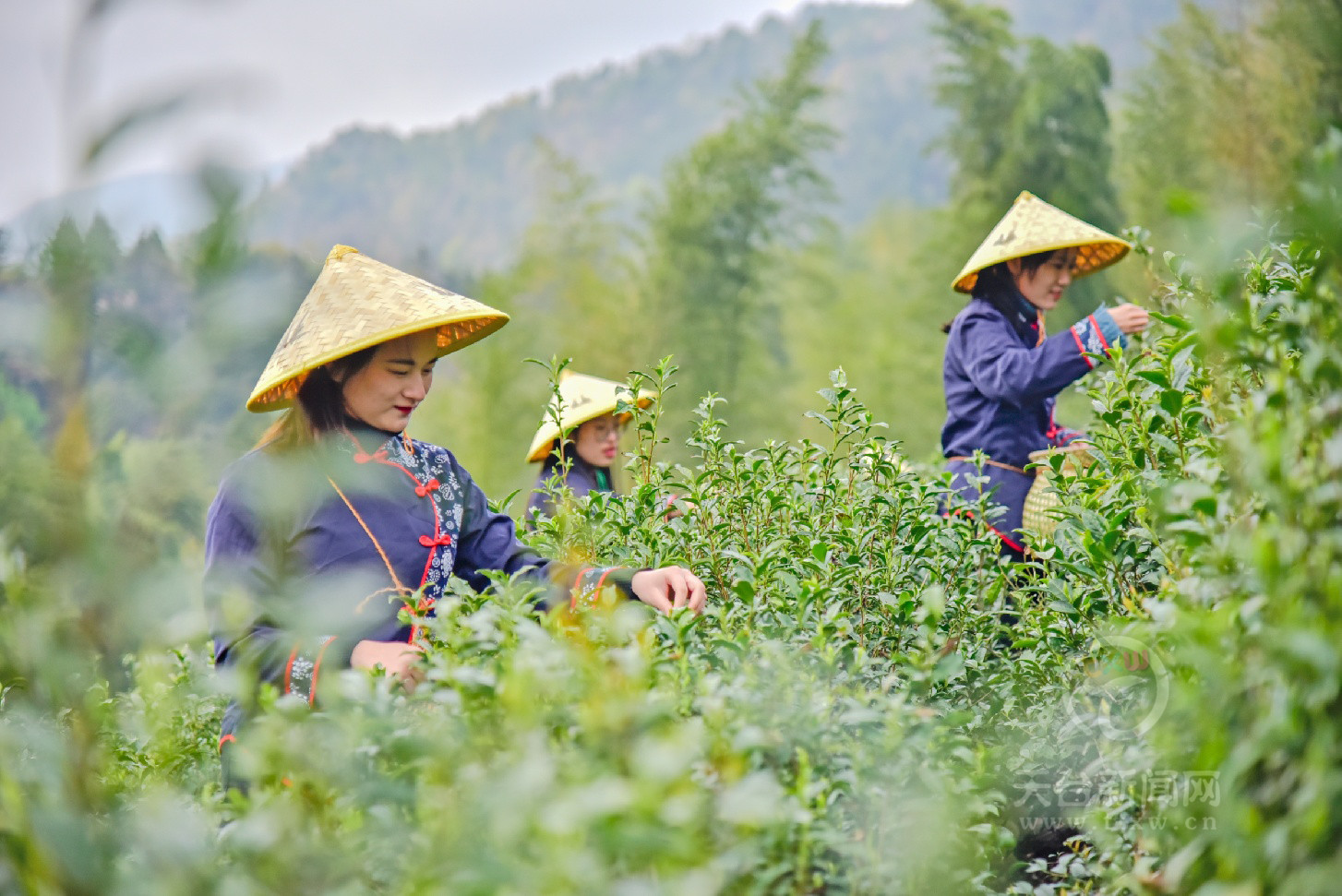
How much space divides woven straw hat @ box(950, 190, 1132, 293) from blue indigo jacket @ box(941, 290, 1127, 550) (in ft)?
0.52

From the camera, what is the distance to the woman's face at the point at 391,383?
2.24 m

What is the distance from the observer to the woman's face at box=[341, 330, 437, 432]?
7.36 ft

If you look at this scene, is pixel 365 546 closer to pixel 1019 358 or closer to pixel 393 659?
pixel 393 659

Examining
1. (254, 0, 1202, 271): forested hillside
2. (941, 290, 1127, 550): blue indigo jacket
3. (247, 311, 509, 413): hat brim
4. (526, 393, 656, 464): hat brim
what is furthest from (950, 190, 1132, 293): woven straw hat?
(254, 0, 1202, 271): forested hillside

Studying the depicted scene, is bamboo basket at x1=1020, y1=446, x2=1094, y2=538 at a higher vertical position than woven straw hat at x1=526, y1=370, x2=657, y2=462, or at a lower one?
higher

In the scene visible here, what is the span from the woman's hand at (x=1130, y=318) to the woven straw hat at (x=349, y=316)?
1.77m

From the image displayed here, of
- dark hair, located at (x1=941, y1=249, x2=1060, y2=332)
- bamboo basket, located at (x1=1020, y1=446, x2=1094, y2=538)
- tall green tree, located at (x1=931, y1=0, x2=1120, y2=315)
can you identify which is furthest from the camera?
tall green tree, located at (x1=931, y1=0, x2=1120, y2=315)

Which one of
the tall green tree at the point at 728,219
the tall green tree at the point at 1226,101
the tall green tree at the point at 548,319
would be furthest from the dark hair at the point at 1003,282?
the tall green tree at the point at 728,219

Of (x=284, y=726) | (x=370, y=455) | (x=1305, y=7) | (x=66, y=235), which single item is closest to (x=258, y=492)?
(x=284, y=726)

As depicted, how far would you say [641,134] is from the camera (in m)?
80.6

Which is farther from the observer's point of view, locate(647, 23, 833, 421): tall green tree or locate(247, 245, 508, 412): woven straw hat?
locate(647, 23, 833, 421): tall green tree

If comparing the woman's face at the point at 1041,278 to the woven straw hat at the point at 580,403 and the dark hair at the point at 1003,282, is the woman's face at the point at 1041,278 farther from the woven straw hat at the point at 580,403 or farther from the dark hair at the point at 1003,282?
the woven straw hat at the point at 580,403

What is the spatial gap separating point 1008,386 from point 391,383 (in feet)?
6.13

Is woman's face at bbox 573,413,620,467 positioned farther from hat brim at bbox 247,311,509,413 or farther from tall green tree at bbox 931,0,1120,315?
tall green tree at bbox 931,0,1120,315
